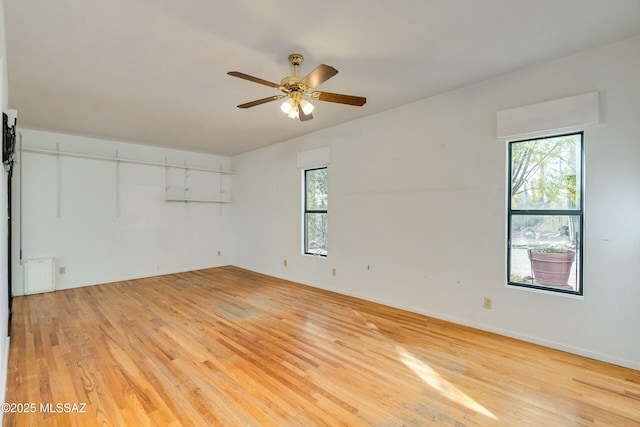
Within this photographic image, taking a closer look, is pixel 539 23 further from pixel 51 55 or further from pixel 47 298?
pixel 47 298

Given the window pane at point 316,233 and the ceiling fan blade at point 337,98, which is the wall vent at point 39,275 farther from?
the ceiling fan blade at point 337,98

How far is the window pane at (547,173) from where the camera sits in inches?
109

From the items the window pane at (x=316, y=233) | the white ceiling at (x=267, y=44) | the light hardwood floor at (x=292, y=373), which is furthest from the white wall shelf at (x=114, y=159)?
the window pane at (x=316, y=233)

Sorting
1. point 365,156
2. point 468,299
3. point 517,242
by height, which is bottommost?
point 468,299

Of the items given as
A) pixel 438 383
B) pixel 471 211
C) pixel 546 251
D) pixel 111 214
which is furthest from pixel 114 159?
pixel 546 251

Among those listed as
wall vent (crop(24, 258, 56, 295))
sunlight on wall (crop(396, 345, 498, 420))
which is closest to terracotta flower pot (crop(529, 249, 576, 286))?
sunlight on wall (crop(396, 345, 498, 420))

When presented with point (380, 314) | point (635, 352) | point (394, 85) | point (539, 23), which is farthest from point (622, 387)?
point (394, 85)

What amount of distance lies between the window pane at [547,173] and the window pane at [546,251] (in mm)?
142

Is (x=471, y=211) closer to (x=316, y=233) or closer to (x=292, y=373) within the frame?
(x=292, y=373)

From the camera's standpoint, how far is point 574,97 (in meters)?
2.65

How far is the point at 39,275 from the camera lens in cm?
470

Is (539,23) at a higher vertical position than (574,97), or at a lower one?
higher

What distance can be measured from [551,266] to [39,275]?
7.02 m

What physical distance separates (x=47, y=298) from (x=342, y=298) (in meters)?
4.48
